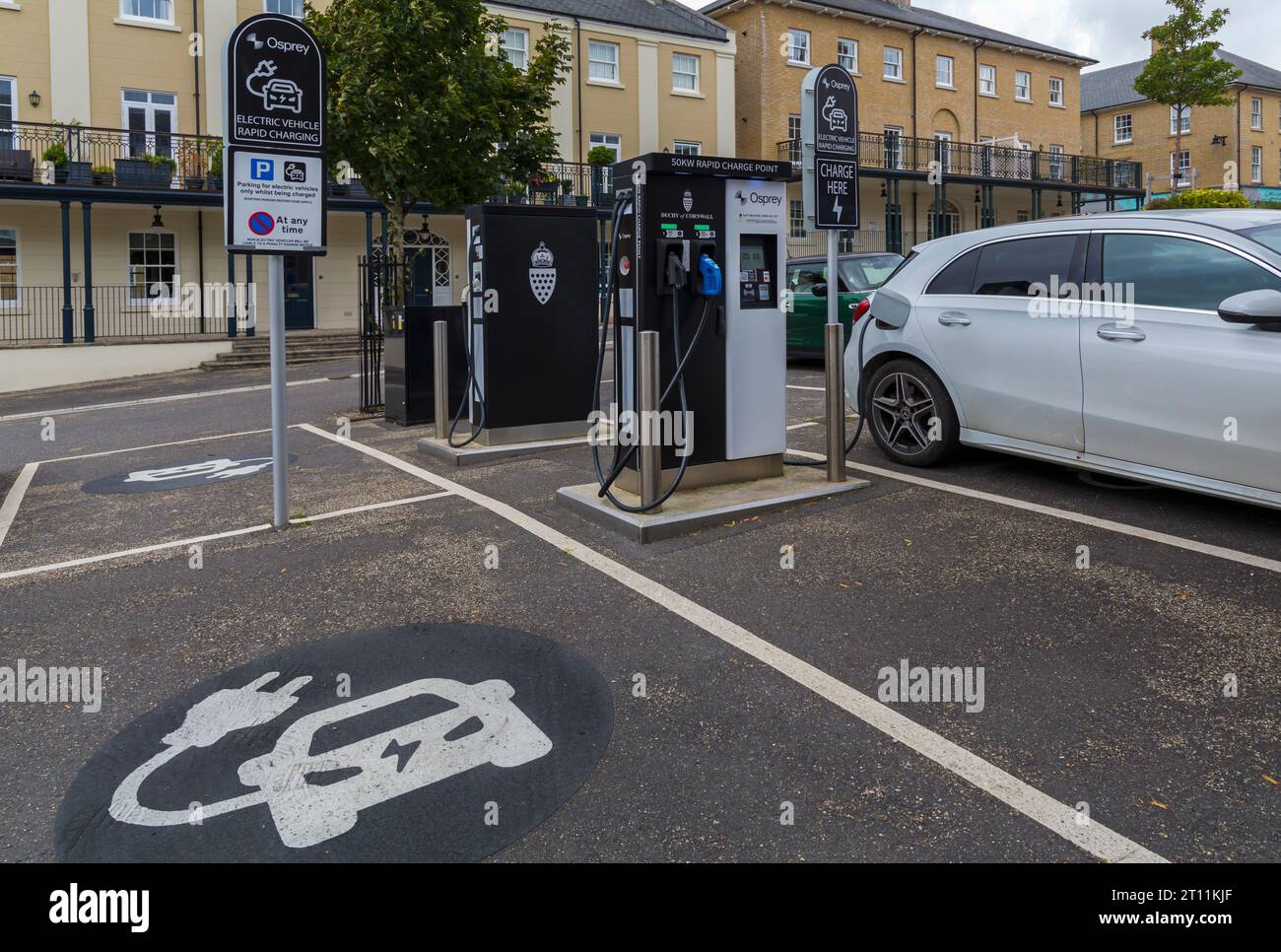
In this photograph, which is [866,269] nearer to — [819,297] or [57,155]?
[819,297]

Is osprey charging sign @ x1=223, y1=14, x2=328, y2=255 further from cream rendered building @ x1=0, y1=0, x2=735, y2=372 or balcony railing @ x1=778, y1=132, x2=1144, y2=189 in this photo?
balcony railing @ x1=778, y1=132, x2=1144, y2=189

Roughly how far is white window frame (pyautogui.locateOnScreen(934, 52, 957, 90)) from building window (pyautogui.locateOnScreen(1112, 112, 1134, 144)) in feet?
70.1

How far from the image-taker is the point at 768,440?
270 inches

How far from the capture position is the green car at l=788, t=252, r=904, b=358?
43.4ft

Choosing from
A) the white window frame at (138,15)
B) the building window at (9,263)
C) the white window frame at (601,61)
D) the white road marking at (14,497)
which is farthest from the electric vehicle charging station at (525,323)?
the white window frame at (601,61)

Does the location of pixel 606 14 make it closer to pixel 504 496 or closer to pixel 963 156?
pixel 963 156

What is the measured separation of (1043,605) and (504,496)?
375 centimetres

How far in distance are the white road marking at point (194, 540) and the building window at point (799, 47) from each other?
31.4 metres

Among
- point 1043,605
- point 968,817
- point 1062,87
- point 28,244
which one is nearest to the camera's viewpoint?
point 968,817

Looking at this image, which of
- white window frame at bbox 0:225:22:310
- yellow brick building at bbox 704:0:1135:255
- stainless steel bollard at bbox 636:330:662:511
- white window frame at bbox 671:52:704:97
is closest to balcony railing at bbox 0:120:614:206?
white window frame at bbox 0:225:22:310

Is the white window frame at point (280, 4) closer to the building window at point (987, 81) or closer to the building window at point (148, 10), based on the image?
the building window at point (148, 10)

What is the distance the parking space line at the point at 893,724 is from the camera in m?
2.79

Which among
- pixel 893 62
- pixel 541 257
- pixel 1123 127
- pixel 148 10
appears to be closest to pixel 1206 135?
pixel 1123 127

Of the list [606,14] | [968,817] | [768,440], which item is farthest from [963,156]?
[968,817]
